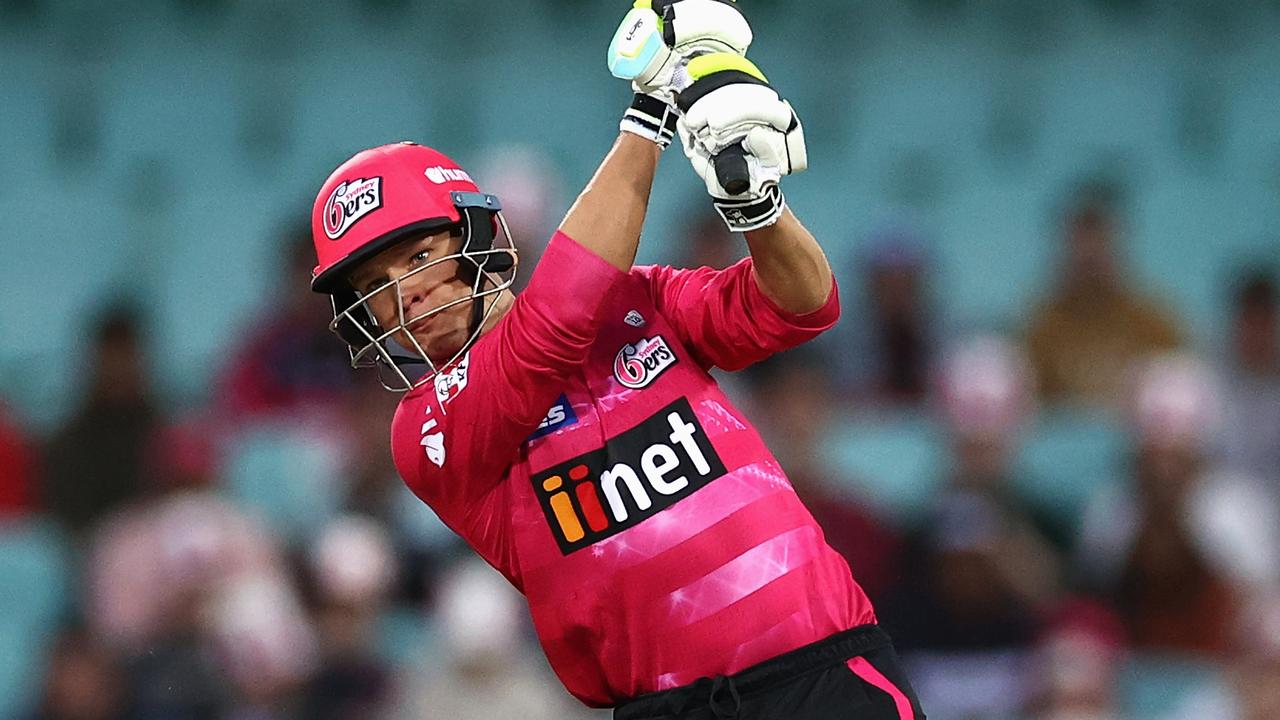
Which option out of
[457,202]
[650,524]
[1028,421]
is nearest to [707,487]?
[650,524]

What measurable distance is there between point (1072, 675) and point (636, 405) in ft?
10.7

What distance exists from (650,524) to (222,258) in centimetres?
505

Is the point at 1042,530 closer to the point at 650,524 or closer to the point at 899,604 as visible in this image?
the point at 899,604

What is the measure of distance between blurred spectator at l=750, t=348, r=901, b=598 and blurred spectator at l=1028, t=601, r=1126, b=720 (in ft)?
1.93

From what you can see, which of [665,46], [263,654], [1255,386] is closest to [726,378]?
[263,654]

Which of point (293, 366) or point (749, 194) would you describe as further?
point (293, 366)

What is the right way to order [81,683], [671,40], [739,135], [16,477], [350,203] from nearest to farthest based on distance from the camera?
[739,135], [671,40], [350,203], [81,683], [16,477]

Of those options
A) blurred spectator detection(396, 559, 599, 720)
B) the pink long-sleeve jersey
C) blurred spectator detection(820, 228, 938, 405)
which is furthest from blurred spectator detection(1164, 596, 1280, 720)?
the pink long-sleeve jersey

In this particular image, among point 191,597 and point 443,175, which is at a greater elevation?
point 443,175

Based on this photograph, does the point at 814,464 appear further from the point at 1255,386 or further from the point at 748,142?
the point at 748,142

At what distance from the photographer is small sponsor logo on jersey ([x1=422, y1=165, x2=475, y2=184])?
3.24m

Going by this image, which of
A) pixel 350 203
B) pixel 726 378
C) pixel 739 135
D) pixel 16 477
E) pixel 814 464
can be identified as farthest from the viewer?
pixel 16 477

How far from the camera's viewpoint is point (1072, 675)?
582cm

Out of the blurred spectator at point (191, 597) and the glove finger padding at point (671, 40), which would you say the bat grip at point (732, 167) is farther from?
the blurred spectator at point (191, 597)
